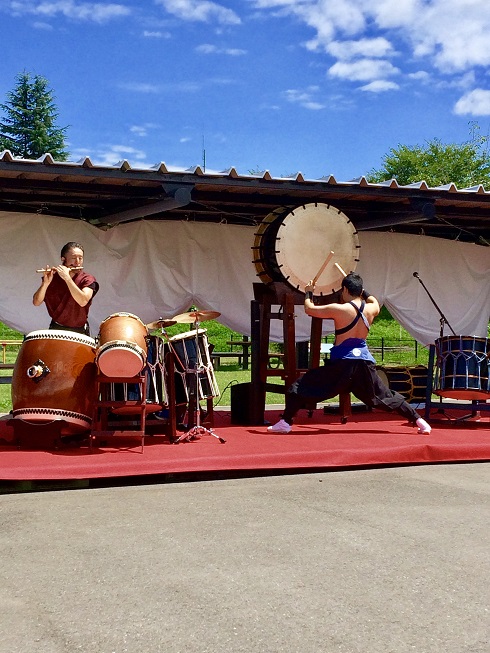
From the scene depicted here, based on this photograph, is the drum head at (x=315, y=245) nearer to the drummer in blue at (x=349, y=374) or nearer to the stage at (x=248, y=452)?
the drummer in blue at (x=349, y=374)

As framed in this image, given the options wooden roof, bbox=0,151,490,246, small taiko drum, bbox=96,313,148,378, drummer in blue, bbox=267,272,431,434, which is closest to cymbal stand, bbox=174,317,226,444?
small taiko drum, bbox=96,313,148,378

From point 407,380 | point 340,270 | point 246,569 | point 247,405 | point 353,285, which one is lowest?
point 246,569

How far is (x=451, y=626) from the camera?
9.12ft

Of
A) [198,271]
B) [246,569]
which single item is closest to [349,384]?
[198,271]

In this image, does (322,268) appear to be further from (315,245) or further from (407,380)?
(407,380)

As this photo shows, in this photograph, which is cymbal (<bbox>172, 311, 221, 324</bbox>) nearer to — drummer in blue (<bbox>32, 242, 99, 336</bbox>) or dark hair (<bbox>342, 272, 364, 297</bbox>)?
drummer in blue (<bbox>32, 242, 99, 336</bbox>)

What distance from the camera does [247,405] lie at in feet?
25.9

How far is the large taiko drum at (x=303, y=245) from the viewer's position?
25.1ft

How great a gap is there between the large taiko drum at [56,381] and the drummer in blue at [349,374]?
6.17 ft

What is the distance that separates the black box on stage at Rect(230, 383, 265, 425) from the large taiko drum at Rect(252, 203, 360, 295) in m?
1.10

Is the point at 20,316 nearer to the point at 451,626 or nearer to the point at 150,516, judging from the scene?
the point at 150,516

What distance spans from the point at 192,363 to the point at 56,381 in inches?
46.3

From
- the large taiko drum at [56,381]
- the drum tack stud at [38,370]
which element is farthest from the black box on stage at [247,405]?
the drum tack stud at [38,370]

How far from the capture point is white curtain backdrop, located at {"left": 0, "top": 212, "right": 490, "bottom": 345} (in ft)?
28.2
